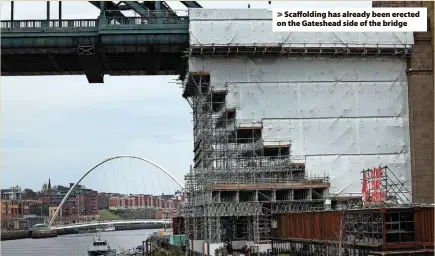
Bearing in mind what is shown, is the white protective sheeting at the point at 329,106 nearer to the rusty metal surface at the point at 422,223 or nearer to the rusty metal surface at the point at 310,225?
the rusty metal surface at the point at 310,225

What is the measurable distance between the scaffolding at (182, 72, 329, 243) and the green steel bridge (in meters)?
6.12

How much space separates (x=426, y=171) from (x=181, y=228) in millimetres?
52237

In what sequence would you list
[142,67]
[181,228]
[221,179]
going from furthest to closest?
1. [181,228]
2. [142,67]
3. [221,179]

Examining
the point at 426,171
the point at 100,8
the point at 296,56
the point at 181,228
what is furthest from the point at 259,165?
the point at 181,228

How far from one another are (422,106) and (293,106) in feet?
54.2

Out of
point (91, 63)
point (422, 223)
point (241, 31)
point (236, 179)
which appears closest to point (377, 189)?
point (236, 179)

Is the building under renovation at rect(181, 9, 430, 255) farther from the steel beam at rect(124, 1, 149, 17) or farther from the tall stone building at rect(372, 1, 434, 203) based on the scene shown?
the steel beam at rect(124, 1, 149, 17)

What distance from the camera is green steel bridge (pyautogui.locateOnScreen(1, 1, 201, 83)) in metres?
90.1

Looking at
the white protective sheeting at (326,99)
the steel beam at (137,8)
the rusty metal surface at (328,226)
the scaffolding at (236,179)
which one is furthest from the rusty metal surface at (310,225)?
the steel beam at (137,8)

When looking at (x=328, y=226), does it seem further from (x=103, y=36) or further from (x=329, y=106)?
(x=103, y=36)

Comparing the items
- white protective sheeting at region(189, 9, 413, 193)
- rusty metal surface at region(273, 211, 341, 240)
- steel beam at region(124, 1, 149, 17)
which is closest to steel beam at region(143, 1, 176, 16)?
steel beam at region(124, 1, 149, 17)

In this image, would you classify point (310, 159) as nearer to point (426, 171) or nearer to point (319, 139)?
point (319, 139)

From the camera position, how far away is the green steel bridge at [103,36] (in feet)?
295

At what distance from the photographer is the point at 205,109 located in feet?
307
